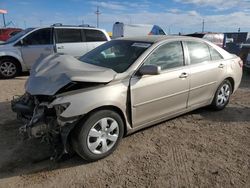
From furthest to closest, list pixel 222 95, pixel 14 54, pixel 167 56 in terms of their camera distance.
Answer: pixel 14 54
pixel 222 95
pixel 167 56

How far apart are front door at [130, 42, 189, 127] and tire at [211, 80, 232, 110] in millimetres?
1019

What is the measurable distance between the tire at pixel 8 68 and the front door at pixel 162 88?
6214 millimetres

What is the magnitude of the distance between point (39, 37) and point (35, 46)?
0.33 m

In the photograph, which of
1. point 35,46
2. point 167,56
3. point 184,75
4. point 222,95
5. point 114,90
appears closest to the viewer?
point 114,90

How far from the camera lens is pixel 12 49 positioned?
8.46 m

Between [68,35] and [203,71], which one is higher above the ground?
[68,35]

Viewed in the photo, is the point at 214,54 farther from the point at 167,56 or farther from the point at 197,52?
the point at 167,56

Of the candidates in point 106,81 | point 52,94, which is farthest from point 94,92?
point 52,94

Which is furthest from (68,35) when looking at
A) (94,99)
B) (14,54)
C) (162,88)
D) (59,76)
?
(94,99)

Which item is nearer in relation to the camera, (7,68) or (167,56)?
(167,56)

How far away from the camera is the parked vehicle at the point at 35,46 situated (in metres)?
8.51

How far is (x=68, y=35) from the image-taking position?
9109mm

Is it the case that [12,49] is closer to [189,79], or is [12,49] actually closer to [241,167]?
[189,79]

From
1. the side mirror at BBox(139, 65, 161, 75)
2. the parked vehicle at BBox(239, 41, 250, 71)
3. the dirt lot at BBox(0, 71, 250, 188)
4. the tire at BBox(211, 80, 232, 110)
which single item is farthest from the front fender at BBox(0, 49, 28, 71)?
the parked vehicle at BBox(239, 41, 250, 71)
